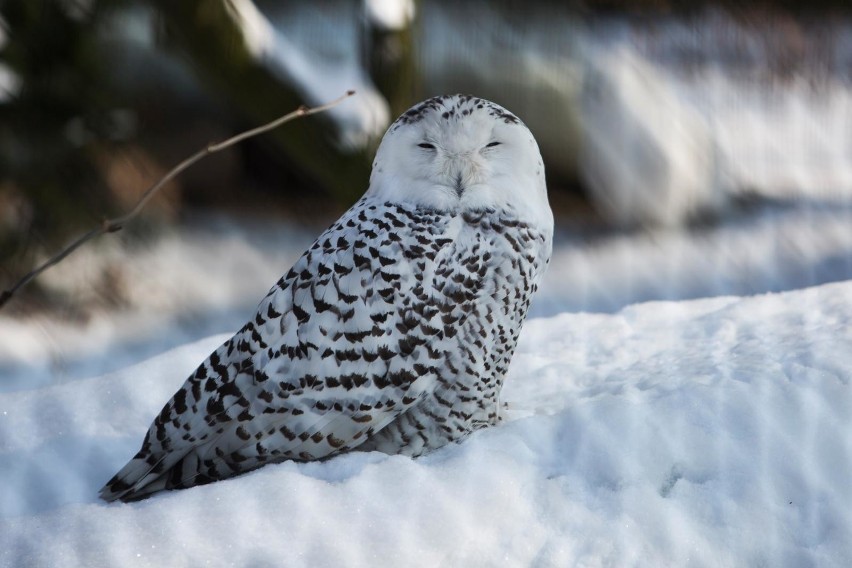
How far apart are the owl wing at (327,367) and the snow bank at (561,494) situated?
0.09 metres

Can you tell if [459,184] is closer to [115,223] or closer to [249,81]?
[115,223]

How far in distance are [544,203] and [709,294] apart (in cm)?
270

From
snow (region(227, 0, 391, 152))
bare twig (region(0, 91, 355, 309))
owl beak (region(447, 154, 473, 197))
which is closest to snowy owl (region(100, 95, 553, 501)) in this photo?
owl beak (region(447, 154, 473, 197))

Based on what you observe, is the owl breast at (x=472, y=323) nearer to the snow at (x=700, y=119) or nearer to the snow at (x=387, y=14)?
the snow at (x=387, y=14)

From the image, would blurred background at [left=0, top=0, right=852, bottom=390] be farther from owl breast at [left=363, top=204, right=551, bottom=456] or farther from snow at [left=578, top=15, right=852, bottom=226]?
owl breast at [left=363, top=204, right=551, bottom=456]

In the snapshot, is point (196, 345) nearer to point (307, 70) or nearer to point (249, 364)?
point (249, 364)

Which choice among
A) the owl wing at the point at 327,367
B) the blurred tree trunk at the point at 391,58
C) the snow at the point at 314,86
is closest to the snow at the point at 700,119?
the blurred tree trunk at the point at 391,58

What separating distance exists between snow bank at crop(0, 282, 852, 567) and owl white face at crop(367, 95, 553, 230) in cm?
39

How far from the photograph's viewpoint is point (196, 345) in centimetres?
213

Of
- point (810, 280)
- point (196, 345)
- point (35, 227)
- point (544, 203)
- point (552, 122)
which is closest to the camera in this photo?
point (544, 203)

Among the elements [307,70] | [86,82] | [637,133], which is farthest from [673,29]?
[86,82]

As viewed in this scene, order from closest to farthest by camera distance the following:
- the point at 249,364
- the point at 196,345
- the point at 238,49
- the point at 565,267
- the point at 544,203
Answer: the point at 249,364 → the point at 544,203 → the point at 196,345 → the point at 238,49 → the point at 565,267

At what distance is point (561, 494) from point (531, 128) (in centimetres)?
367

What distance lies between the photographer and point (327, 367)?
4.98ft
